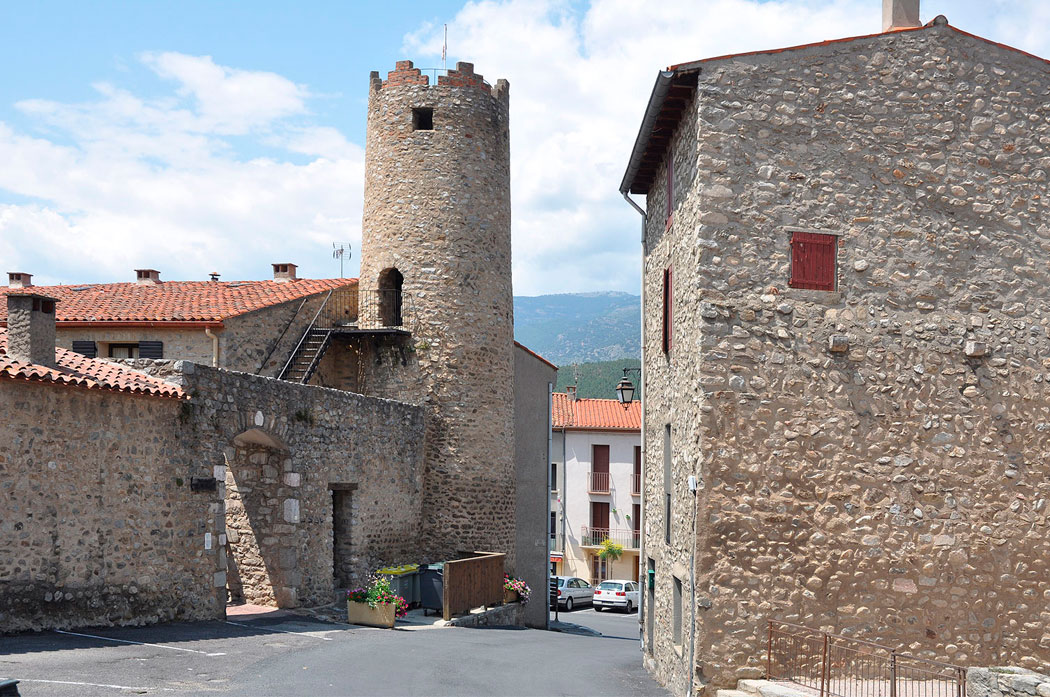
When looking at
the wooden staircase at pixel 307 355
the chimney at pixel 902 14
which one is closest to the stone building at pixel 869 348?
the chimney at pixel 902 14

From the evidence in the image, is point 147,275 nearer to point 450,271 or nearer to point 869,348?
point 450,271

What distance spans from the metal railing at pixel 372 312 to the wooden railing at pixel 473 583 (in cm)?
595

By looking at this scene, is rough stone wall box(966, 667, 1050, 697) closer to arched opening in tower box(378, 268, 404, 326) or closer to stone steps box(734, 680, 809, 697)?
stone steps box(734, 680, 809, 697)

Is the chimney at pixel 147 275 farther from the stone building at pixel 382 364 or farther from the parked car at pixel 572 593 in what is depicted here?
the parked car at pixel 572 593

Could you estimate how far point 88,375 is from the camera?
47.2 feet

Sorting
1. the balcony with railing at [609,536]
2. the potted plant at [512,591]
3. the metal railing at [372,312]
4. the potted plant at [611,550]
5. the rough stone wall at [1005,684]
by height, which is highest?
the metal railing at [372,312]

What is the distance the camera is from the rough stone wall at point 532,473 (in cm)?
2852

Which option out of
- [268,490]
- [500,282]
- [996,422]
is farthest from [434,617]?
[996,422]

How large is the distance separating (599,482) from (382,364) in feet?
81.0

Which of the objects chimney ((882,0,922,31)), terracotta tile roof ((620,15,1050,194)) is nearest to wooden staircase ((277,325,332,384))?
terracotta tile roof ((620,15,1050,194))

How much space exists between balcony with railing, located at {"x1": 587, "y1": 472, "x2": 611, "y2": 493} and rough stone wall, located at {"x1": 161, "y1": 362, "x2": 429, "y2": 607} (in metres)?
26.3

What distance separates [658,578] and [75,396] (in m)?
8.99

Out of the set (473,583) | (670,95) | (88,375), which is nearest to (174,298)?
(473,583)

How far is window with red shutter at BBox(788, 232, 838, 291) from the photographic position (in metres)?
12.4
